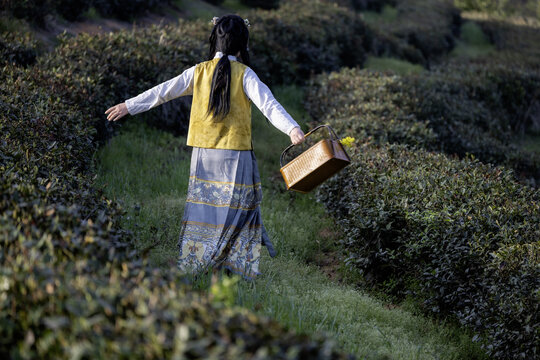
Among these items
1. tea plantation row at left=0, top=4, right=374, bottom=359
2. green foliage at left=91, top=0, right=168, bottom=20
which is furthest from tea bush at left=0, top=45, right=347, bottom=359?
green foliage at left=91, top=0, right=168, bottom=20

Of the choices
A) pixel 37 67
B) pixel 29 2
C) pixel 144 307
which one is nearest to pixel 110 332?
pixel 144 307

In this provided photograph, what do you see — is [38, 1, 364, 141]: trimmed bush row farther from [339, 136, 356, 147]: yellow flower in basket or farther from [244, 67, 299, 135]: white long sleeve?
[339, 136, 356, 147]: yellow flower in basket

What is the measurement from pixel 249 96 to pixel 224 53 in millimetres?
385

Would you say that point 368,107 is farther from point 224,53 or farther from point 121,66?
point 224,53

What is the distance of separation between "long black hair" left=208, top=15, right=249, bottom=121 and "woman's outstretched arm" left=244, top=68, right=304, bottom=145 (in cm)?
15

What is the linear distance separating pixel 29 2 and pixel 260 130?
406 cm

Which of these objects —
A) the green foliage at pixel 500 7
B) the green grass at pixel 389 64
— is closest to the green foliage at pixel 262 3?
the green grass at pixel 389 64

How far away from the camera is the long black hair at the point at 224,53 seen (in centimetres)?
385

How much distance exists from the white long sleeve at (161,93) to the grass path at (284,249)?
802 mm

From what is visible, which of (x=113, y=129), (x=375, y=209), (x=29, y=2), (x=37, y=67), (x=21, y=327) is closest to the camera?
(x=21, y=327)

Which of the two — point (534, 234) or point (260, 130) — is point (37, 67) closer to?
point (260, 130)

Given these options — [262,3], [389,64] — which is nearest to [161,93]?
[389,64]

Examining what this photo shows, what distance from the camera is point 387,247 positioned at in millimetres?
4559

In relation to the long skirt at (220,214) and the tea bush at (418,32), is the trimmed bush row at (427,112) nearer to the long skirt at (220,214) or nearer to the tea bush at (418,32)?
the long skirt at (220,214)
